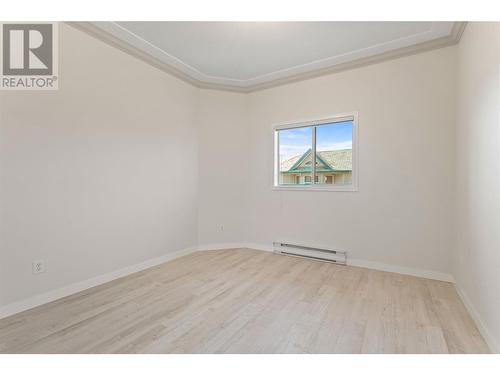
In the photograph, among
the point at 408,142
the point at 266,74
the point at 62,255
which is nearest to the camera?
the point at 62,255

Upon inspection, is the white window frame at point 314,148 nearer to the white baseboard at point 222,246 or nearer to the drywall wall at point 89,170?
the white baseboard at point 222,246

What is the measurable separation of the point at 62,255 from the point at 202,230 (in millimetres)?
1934

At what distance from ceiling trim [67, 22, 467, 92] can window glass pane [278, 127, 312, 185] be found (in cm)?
85

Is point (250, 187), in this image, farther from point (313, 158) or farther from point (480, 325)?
point (480, 325)

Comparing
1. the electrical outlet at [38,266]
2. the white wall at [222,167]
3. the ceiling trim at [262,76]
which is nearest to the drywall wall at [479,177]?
the ceiling trim at [262,76]

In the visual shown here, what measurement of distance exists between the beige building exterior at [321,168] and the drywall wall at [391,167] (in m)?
0.23

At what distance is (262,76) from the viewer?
3.64 metres

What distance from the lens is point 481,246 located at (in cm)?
180

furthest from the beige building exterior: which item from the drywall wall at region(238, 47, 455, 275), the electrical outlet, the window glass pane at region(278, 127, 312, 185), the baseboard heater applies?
the electrical outlet

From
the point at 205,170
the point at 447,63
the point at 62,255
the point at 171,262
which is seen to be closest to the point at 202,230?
the point at 171,262

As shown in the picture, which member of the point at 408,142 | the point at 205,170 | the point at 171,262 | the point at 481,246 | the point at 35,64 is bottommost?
the point at 171,262

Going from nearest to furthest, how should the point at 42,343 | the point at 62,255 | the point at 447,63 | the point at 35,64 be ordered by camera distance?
1. the point at 42,343
2. the point at 35,64
3. the point at 62,255
4. the point at 447,63
